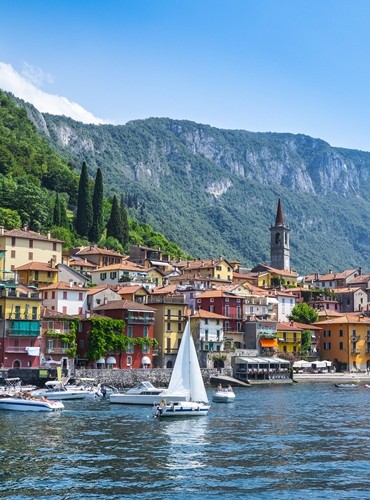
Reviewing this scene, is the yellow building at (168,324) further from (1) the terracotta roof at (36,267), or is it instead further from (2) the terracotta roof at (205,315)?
(1) the terracotta roof at (36,267)

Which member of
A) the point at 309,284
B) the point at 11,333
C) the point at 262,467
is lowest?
the point at 262,467

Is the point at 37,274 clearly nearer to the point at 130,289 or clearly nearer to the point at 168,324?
the point at 130,289

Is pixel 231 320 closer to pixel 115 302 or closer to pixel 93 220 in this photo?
pixel 115 302

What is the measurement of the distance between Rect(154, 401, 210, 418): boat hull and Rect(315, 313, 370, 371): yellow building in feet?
231

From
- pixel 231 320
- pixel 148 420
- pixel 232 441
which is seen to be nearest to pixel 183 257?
pixel 231 320

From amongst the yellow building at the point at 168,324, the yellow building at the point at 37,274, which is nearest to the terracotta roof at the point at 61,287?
the yellow building at the point at 37,274

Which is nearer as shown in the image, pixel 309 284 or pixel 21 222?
pixel 21 222

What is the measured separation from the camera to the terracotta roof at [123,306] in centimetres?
10164

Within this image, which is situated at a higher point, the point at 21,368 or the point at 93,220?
the point at 93,220

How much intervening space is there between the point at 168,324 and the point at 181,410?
46095mm

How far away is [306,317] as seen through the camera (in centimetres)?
13888

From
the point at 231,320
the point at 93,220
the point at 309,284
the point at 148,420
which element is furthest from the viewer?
the point at 309,284

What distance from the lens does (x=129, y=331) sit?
101 metres

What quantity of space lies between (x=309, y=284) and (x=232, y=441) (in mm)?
138236
